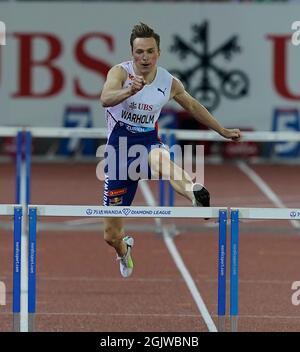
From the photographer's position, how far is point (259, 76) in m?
23.9

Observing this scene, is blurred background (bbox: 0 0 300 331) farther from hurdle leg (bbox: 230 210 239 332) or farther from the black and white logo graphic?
hurdle leg (bbox: 230 210 239 332)

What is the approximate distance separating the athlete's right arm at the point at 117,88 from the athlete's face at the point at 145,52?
0.18 meters

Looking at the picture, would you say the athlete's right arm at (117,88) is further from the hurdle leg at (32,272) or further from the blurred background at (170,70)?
the blurred background at (170,70)

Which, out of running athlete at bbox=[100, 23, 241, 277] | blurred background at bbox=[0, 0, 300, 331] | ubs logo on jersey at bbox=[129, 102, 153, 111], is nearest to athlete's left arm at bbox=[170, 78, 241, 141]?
running athlete at bbox=[100, 23, 241, 277]

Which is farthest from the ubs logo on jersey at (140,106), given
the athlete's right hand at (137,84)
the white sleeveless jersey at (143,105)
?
the athlete's right hand at (137,84)

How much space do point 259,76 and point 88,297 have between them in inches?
497

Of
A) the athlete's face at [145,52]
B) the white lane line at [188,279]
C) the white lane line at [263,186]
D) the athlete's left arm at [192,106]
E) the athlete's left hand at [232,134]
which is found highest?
the athlete's face at [145,52]

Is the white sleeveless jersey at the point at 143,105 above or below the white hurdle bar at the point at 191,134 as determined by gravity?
above

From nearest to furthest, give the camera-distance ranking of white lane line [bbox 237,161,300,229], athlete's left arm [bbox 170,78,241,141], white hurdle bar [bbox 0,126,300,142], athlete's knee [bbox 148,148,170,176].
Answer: athlete's knee [bbox 148,148,170,176] < athlete's left arm [bbox 170,78,241,141] < white hurdle bar [bbox 0,126,300,142] < white lane line [bbox 237,161,300,229]

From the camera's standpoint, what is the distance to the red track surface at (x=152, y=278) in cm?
1070

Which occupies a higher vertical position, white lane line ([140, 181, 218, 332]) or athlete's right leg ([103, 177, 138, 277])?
athlete's right leg ([103, 177, 138, 277])

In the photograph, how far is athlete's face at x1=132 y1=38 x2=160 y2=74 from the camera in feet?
32.0

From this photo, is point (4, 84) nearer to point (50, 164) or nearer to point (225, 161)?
point (50, 164)
